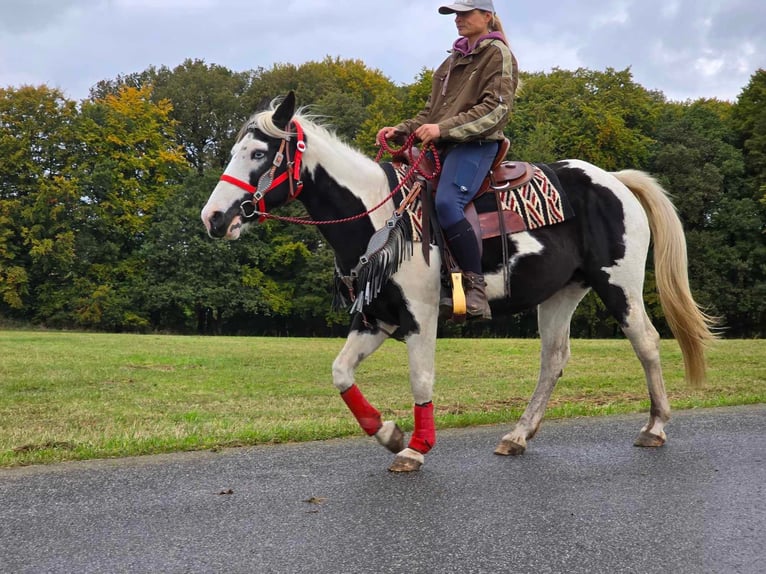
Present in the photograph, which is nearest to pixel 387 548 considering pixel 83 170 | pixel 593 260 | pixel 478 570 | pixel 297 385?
pixel 478 570

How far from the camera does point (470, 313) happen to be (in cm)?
A: 574

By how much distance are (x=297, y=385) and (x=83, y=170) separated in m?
37.9

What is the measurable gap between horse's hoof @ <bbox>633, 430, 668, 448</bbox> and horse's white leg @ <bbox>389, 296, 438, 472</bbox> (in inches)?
76.5

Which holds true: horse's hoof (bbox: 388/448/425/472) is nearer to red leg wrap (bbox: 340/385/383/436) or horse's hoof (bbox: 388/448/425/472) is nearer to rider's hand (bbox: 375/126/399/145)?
red leg wrap (bbox: 340/385/383/436)

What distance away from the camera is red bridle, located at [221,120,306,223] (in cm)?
545

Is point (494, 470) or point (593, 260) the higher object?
point (593, 260)

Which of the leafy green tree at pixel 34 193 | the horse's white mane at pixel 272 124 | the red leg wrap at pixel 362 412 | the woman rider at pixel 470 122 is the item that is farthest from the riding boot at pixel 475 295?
the leafy green tree at pixel 34 193

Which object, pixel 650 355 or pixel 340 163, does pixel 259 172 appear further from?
pixel 650 355

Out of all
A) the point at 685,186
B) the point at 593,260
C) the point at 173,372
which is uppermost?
the point at 685,186

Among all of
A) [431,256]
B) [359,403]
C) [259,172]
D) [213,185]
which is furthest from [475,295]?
[213,185]

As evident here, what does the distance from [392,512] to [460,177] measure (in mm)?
2615

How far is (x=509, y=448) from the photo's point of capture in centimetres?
609

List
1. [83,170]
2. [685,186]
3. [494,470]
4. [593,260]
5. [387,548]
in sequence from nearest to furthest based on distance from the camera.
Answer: [387,548] → [494,470] → [593,260] → [685,186] → [83,170]

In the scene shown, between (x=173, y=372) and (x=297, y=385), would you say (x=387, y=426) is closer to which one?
(x=297, y=385)
